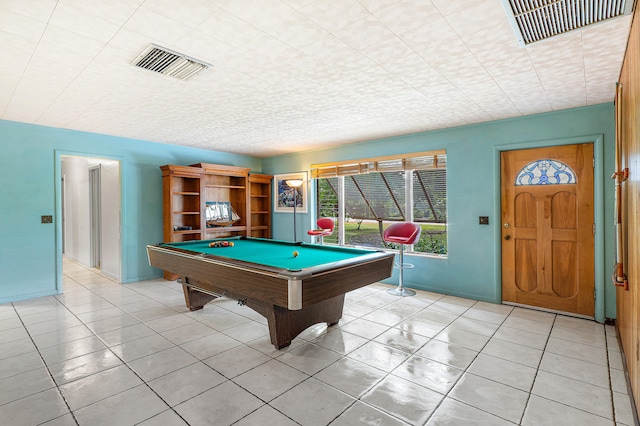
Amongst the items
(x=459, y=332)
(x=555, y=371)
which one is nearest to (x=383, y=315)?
(x=459, y=332)

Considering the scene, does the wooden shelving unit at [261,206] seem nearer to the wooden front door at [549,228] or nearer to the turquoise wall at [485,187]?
the turquoise wall at [485,187]

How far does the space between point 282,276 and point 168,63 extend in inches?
77.3

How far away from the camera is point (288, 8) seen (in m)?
1.90

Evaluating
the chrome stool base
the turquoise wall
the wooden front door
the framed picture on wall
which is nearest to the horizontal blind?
the turquoise wall

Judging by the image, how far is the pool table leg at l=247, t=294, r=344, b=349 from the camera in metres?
2.86

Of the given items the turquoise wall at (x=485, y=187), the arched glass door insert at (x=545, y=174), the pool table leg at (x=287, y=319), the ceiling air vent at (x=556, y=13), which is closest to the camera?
the ceiling air vent at (x=556, y=13)

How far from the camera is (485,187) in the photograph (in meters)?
4.43

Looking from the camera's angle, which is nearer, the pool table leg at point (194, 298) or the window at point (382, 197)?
the pool table leg at point (194, 298)

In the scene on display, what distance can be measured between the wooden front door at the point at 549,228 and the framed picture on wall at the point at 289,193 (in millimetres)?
3642

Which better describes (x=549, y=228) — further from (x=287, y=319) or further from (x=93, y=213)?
(x=93, y=213)

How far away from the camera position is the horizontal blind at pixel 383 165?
16.1ft

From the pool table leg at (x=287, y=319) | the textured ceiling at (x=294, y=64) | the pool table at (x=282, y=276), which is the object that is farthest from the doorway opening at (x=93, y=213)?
the pool table leg at (x=287, y=319)

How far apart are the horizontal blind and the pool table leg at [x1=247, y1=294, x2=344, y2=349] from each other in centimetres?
279

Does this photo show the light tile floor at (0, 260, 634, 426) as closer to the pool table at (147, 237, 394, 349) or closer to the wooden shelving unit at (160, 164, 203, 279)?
the pool table at (147, 237, 394, 349)
